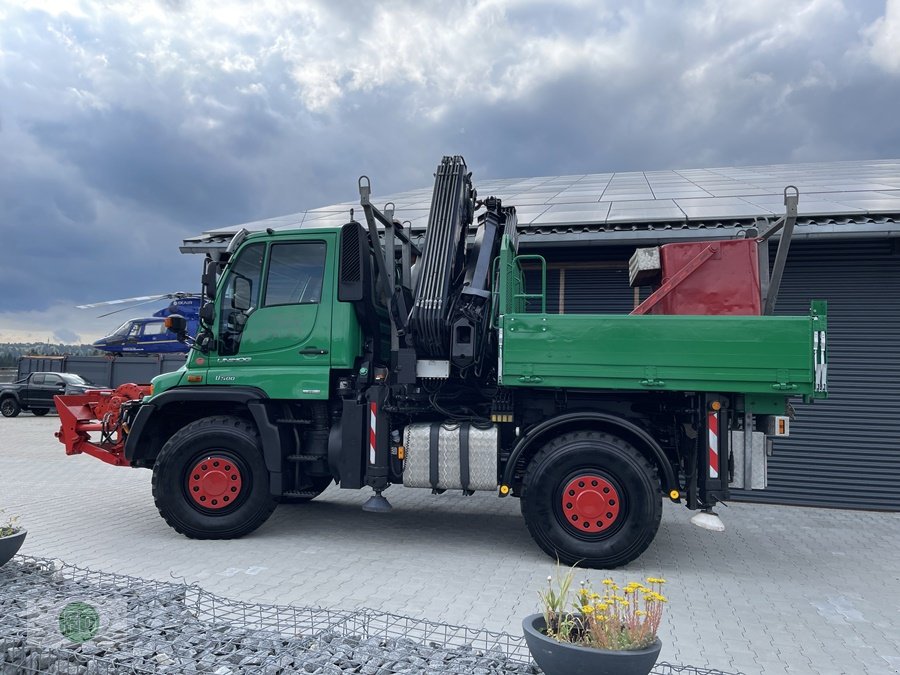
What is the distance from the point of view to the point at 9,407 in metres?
22.4

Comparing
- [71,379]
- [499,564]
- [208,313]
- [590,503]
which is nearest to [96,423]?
[208,313]

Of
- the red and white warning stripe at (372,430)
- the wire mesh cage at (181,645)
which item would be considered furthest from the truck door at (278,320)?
the wire mesh cage at (181,645)

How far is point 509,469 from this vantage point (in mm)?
6328

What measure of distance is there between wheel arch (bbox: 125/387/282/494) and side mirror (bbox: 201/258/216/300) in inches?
39.4

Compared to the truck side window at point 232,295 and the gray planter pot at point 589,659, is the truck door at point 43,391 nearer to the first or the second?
the truck side window at point 232,295

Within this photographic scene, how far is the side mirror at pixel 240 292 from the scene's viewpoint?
23.5 ft

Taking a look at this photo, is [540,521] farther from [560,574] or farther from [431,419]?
[431,419]

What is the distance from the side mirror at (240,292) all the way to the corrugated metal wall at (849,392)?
740 cm

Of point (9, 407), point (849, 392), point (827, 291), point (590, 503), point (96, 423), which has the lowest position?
point (9, 407)

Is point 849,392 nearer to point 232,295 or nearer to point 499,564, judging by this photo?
point 499,564

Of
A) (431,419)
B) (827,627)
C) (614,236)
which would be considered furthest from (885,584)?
(614,236)

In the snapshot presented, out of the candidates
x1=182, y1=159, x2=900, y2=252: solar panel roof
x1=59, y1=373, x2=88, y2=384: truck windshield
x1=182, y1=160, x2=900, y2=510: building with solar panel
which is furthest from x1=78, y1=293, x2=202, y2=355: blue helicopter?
x1=182, y1=160, x2=900, y2=510: building with solar panel

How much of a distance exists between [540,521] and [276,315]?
11.2 ft

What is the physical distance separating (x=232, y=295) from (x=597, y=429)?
13.3 ft
